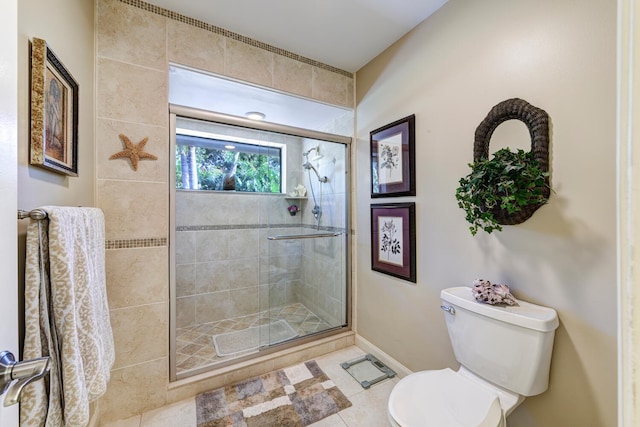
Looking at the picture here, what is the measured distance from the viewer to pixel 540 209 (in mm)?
1175

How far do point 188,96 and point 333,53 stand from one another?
1245 mm

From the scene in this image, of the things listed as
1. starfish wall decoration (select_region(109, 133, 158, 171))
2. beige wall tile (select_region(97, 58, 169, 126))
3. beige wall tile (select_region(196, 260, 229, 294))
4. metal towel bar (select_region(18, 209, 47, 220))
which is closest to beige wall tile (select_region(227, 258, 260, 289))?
beige wall tile (select_region(196, 260, 229, 294))

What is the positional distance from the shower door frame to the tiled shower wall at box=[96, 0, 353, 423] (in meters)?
0.05

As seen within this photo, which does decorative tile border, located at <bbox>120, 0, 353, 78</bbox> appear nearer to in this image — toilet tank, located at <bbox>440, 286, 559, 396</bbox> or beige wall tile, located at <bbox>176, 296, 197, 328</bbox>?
toilet tank, located at <bbox>440, 286, 559, 396</bbox>

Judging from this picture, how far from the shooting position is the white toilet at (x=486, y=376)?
1030 mm

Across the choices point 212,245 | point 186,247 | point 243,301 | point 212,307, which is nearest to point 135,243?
point 186,247

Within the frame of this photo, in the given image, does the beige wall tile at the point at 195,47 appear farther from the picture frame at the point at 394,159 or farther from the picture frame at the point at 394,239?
the picture frame at the point at 394,239

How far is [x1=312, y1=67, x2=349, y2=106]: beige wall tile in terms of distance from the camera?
7.25 feet

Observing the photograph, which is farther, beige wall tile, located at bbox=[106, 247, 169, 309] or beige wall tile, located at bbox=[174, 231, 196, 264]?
beige wall tile, located at bbox=[174, 231, 196, 264]

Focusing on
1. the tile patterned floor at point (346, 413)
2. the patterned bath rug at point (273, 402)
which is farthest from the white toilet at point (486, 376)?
the patterned bath rug at point (273, 402)

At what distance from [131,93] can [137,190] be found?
0.57 meters

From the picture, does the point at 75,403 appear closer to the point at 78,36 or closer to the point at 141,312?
the point at 141,312

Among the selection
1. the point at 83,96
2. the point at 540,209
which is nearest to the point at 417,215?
the point at 540,209

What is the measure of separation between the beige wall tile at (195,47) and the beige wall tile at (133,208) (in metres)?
0.85
